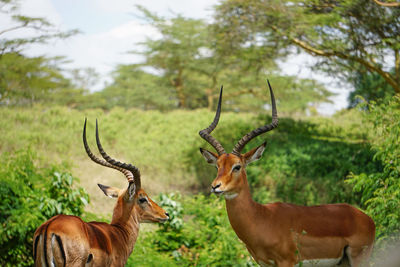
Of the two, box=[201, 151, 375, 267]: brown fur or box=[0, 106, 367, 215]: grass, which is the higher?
box=[201, 151, 375, 267]: brown fur

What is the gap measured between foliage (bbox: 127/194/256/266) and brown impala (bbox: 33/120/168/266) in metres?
1.95

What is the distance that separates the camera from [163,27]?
3136 centimetres

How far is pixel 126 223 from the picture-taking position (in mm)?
4102

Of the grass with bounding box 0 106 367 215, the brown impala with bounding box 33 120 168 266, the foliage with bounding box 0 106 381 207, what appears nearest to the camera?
the brown impala with bounding box 33 120 168 266

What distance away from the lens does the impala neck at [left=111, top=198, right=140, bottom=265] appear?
13.1 feet

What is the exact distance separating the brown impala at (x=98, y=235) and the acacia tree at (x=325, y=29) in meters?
9.35

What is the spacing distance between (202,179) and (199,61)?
1985cm

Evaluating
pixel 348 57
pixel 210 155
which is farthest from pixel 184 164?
pixel 210 155

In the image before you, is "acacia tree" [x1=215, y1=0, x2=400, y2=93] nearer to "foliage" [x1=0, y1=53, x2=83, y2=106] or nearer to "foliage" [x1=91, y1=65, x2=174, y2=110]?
"foliage" [x1=0, y1=53, x2=83, y2=106]

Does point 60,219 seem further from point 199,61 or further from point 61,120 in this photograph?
point 199,61

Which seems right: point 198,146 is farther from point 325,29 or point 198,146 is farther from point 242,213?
point 242,213

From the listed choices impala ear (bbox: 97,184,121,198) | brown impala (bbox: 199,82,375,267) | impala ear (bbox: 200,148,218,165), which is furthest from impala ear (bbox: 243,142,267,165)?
impala ear (bbox: 97,184,121,198)

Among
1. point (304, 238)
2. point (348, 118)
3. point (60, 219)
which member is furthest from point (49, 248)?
point (348, 118)

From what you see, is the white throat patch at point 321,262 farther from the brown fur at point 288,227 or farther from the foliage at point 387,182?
the foliage at point 387,182
